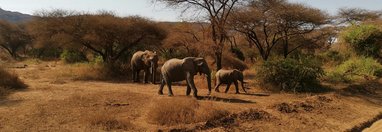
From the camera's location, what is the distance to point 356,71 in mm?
17984

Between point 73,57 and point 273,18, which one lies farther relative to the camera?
point 73,57

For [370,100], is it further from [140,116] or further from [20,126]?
[20,126]

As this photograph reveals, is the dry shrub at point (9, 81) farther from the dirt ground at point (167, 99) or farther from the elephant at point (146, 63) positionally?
the elephant at point (146, 63)

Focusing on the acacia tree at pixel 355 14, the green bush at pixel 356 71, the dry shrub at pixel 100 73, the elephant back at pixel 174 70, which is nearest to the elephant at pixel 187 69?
the elephant back at pixel 174 70

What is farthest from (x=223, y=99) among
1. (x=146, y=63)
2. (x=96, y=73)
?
(x=96, y=73)

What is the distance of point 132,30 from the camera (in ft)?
63.2

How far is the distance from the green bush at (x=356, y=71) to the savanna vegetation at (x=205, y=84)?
0.05 metres

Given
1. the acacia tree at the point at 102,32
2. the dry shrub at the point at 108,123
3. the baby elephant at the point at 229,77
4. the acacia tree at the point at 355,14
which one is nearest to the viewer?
the dry shrub at the point at 108,123

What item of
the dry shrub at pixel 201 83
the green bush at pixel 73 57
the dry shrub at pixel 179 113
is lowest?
the dry shrub at pixel 179 113

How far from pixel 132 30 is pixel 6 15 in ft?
473

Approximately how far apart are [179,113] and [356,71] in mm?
12244

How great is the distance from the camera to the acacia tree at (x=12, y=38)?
1735 inches

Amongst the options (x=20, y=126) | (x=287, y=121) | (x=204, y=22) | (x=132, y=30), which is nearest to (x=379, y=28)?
(x=204, y=22)

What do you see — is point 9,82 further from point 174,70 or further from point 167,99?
point 167,99
